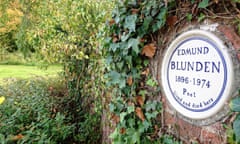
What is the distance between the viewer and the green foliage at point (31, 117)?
7.64ft

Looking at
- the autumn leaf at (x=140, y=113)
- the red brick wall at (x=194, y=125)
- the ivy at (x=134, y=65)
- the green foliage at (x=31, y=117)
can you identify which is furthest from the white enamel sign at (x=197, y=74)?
the green foliage at (x=31, y=117)

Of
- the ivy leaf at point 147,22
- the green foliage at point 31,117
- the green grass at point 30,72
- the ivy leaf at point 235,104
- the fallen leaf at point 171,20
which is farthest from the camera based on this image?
the green grass at point 30,72

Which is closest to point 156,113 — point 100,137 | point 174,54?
point 174,54

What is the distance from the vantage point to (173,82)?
4.97ft

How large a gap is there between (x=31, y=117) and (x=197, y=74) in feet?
7.53

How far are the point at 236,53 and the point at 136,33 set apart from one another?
2.50 ft

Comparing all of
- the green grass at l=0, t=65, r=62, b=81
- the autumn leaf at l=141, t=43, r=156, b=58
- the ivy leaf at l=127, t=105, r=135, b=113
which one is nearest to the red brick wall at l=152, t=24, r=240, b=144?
the autumn leaf at l=141, t=43, r=156, b=58

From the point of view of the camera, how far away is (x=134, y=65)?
1.81 meters

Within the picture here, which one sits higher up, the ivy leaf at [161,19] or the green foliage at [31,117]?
the ivy leaf at [161,19]

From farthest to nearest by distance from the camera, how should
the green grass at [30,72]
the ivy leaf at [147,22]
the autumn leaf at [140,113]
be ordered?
the green grass at [30,72] < the autumn leaf at [140,113] < the ivy leaf at [147,22]

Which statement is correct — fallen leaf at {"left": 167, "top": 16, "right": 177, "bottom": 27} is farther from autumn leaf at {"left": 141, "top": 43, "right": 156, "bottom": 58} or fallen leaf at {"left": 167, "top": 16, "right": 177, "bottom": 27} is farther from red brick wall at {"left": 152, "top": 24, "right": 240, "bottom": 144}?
autumn leaf at {"left": 141, "top": 43, "right": 156, "bottom": 58}

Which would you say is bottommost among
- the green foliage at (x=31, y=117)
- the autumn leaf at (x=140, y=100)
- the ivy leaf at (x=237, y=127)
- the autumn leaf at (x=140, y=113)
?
the green foliage at (x=31, y=117)

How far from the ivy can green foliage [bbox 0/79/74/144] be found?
868mm

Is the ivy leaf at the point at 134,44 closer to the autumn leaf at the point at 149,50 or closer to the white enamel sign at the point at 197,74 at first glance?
the autumn leaf at the point at 149,50
